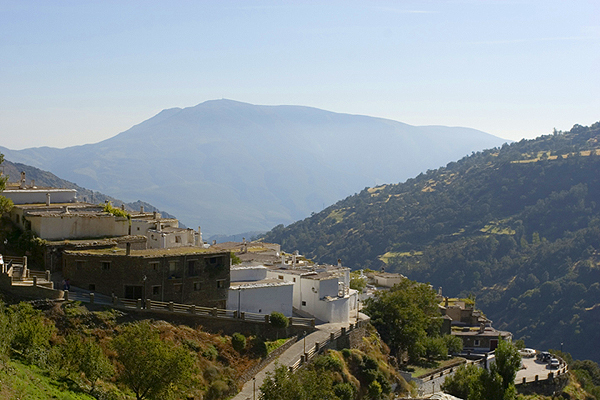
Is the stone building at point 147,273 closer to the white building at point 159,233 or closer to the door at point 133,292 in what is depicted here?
the door at point 133,292

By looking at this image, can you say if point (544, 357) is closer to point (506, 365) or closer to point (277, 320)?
point (506, 365)

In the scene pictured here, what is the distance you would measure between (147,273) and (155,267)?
2.09 feet

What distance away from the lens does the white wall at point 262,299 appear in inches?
1594

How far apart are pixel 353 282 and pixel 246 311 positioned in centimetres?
2182

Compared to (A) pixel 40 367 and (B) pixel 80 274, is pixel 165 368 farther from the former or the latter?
(B) pixel 80 274

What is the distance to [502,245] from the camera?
196 metres

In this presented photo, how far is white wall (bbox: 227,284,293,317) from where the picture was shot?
40.5 metres

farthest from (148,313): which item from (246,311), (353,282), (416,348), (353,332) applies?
(353,282)

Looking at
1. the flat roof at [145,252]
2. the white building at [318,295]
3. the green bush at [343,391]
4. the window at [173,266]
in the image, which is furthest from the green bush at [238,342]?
the white building at [318,295]

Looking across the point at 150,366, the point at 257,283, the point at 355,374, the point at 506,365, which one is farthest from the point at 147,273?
the point at 506,365

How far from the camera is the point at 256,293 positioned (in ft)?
135

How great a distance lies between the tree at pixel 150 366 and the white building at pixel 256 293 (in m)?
12.7

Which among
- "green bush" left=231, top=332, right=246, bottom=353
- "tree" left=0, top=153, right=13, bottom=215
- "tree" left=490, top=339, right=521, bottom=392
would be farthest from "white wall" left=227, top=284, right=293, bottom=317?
"tree" left=0, top=153, right=13, bottom=215

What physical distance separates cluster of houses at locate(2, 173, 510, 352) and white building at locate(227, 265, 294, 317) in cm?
6
